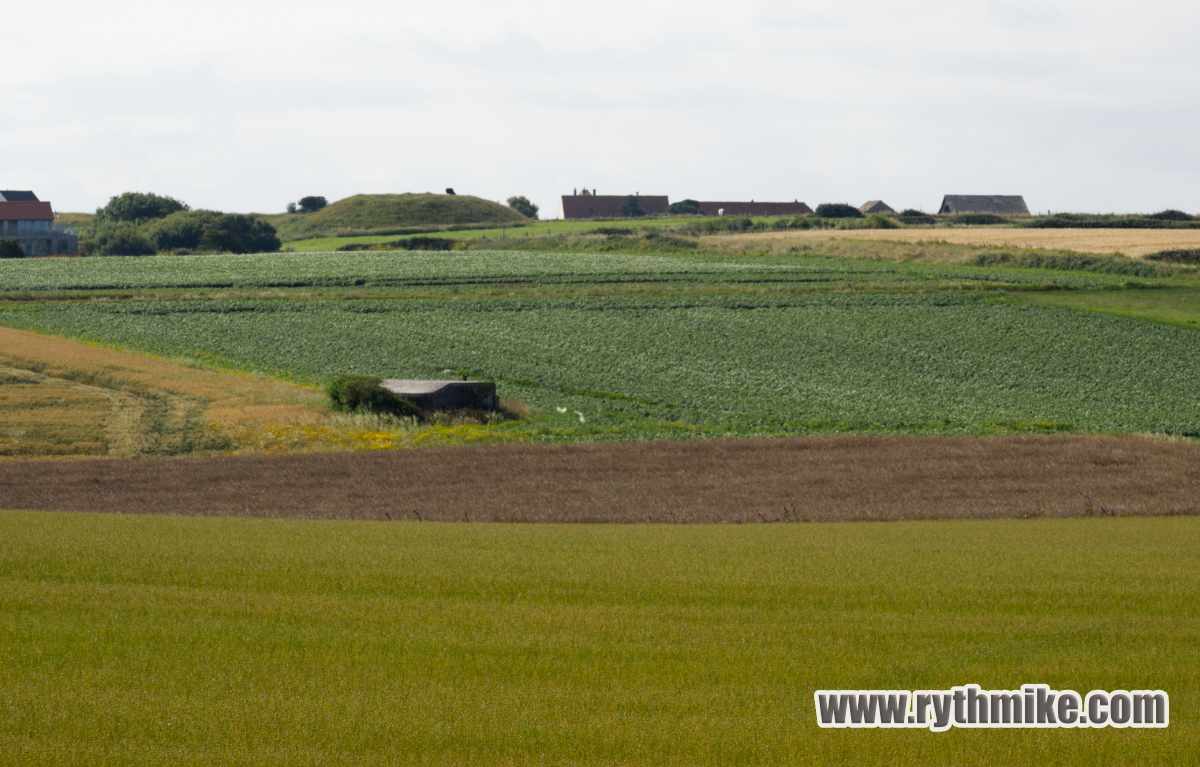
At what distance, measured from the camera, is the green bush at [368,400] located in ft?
108

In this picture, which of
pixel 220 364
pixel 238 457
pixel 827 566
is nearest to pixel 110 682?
pixel 827 566

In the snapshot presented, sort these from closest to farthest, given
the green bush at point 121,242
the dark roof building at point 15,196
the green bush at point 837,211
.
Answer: the green bush at point 121,242 → the green bush at point 837,211 → the dark roof building at point 15,196

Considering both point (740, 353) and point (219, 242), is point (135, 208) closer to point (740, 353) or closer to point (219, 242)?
point (219, 242)

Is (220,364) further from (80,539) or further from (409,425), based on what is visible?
(80,539)

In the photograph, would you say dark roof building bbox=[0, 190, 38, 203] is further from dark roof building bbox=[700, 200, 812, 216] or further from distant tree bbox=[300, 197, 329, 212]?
dark roof building bbox=[700, 200, 812, 216]

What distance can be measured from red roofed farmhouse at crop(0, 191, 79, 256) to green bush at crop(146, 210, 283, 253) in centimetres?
967

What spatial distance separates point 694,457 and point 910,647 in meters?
16.4

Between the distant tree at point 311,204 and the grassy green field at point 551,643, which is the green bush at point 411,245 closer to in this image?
the distant tree at point 311,204

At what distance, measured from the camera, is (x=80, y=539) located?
15188 millimetres

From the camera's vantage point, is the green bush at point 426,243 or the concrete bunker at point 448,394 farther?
the green bush at point 426,243

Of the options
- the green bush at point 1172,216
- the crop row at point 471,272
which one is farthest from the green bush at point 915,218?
the crop row at point 471,272

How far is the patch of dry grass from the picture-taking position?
7356 centimetres

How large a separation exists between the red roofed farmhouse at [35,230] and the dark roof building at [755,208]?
8594 centimetres

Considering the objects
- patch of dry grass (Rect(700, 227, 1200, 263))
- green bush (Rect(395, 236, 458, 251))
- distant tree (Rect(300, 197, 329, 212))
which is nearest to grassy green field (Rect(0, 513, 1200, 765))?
patch of dry grass (Rect(700, 227, 1200, 263))
